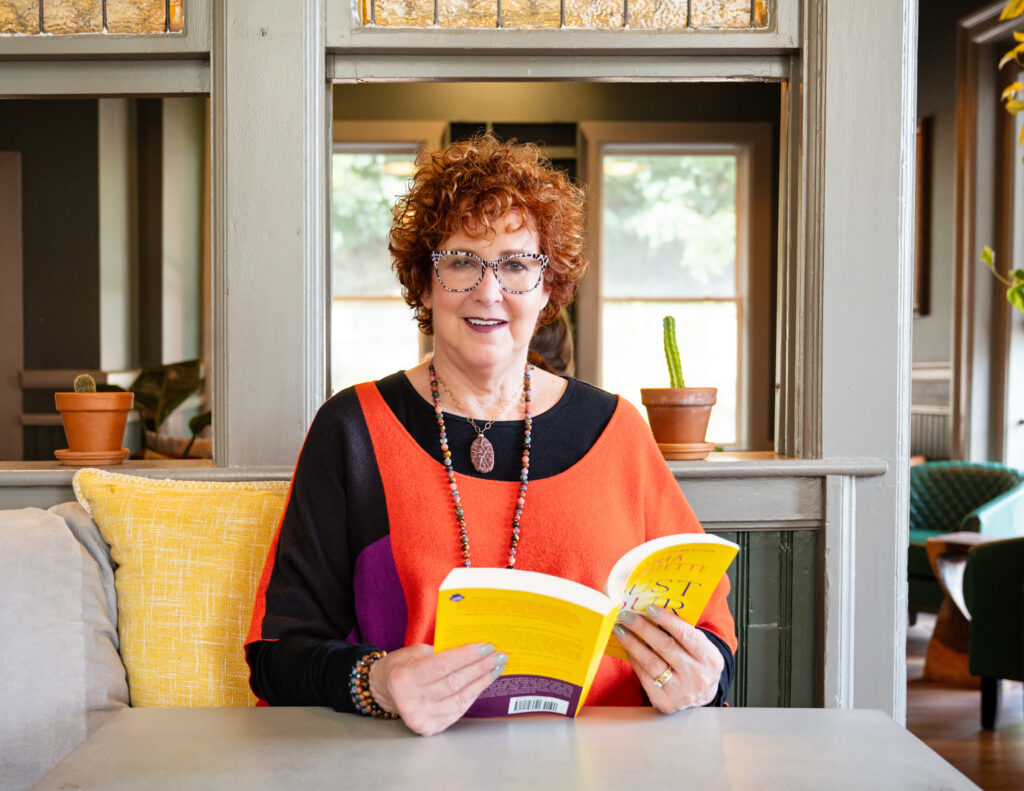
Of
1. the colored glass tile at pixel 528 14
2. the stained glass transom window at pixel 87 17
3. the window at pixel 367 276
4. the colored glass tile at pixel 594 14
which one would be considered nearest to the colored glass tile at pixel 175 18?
the stained glass transom window at pixel 87 17

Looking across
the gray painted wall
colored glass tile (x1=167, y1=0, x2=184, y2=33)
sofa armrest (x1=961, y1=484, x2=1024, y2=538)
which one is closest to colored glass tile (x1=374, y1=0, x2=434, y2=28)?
colored glass tile (x1=167, y1=0, x2=184, y2=33)

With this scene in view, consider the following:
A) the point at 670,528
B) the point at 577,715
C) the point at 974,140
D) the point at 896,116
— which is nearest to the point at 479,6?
the point at 896,116

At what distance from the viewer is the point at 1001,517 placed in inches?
152

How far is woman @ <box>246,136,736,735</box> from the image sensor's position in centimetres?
141

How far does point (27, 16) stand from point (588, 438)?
1424 mm

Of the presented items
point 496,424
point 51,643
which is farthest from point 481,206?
point 51,643

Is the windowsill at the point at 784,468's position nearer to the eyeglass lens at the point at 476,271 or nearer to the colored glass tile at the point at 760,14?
the eyeglass lens at the point at 476,271

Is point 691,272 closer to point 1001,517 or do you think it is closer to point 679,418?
point 1001,517

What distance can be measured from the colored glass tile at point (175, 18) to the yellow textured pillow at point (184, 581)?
0.92 meters

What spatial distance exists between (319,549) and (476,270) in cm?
49

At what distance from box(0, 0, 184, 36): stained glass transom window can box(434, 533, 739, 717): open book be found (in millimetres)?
1423

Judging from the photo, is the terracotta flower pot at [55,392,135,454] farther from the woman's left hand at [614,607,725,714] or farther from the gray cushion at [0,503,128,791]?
the woman's left hand at [614,607,725,714]

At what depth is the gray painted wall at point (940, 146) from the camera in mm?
5059

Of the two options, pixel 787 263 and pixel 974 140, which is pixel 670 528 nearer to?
pixel 787 263
